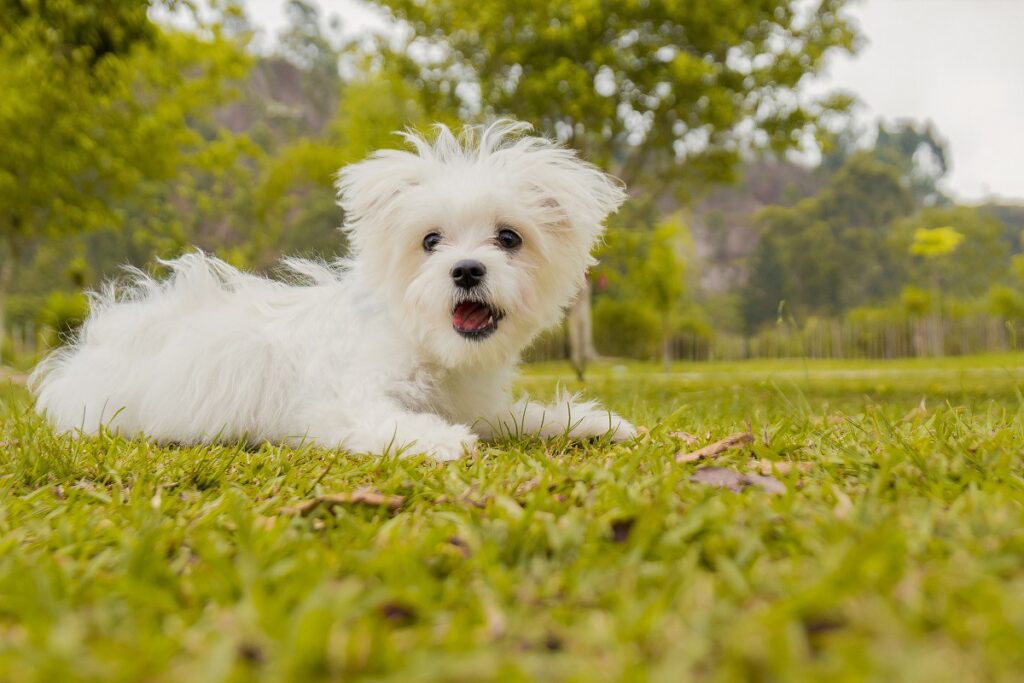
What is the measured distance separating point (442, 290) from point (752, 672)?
254 cm

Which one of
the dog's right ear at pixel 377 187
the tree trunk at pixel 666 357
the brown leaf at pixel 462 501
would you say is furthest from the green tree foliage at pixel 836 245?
the brown leaf at pixel 462 501

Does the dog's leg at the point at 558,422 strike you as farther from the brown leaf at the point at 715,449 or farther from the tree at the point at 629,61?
the tree at the point at 629,61

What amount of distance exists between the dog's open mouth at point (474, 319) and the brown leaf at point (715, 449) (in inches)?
48.1

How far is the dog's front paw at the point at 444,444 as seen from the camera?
297cm

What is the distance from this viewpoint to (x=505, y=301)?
3.48m

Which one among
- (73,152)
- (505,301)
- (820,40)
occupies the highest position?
(820,40)

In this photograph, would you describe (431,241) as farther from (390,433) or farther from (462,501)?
(462,501)

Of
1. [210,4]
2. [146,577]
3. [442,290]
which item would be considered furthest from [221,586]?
[210,4]

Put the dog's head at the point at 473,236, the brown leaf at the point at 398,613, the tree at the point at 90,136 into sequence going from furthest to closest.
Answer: the tree at the point at 90,136 < the dog's head at the point at 473,236 < the brown leaf at the point at 398,613

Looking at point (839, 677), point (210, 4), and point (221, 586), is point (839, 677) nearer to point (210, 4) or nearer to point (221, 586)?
point (221, 586)

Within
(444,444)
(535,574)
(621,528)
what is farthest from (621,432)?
(535,574)

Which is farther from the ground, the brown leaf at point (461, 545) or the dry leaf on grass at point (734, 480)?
the dry leaf on grass at point (734, 480)

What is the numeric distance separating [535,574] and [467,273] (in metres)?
2.09

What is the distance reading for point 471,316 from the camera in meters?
3.50
